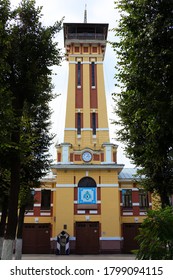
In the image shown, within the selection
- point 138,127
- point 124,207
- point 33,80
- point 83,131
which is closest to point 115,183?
point 124,207

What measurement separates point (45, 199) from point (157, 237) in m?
25.3

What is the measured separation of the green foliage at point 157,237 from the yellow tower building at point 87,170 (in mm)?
21708

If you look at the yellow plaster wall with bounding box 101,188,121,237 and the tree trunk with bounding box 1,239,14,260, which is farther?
the yellow plaster wall with bounding box 101,188,121,237

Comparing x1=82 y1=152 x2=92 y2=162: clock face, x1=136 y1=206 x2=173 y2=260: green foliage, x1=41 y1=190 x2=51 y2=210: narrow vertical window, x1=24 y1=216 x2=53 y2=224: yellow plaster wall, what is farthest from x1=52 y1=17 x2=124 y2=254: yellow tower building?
x1=136 y1=206 x2=173 y2=260: green foliage

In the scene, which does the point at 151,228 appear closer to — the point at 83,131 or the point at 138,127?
the point at 138,127

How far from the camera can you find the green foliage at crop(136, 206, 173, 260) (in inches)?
292

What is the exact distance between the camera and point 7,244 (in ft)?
36.2

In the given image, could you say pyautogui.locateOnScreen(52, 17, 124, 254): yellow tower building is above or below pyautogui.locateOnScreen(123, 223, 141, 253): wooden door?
above

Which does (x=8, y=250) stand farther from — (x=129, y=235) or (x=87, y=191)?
(x=129, y=235)

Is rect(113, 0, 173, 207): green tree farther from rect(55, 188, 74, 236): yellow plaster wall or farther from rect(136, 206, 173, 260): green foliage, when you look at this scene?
rect(55, 188, 74, 236): yellow plaster wall

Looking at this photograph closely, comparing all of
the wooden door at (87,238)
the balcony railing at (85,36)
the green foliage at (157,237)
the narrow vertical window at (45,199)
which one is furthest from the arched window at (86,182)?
the green foliage at (157,237)

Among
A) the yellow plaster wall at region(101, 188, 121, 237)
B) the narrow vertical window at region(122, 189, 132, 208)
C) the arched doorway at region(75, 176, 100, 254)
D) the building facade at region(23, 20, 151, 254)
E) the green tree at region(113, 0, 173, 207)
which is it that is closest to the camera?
the green tree at region(113, 0, 173, 207)

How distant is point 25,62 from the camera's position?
41.0 feet

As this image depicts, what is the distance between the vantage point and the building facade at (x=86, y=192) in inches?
1147
